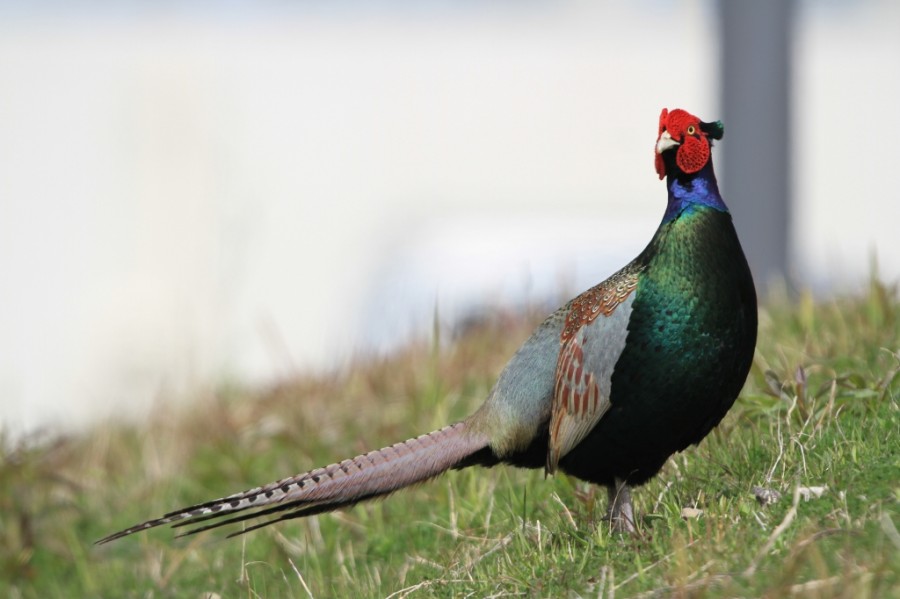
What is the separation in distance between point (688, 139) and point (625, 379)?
69cm

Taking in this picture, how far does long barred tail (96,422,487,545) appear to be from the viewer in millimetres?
3568

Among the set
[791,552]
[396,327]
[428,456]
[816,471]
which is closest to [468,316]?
[396,327]

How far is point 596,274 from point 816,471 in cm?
487

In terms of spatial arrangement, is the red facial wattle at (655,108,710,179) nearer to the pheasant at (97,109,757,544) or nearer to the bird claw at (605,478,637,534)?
the pheasant at (97,109,757,544)

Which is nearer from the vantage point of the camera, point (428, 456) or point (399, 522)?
point (428, 456)

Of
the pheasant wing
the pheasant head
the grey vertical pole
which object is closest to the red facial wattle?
the pheasant head

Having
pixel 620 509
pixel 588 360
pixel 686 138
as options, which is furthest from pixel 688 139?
pixel 620 509

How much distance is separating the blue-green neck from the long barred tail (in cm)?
88

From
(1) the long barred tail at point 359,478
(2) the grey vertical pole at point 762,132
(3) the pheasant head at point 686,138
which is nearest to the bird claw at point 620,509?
(1) the long barred tail at point 359,478

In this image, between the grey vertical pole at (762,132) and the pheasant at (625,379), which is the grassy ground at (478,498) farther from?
the grey vertical pole at (762,132)

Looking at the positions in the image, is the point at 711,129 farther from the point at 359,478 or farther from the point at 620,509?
the point at 359,478

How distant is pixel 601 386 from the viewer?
3.46 meters

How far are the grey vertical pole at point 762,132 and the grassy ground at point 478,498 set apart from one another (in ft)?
4.00

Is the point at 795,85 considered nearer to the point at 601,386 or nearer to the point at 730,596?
the point at 601,386
